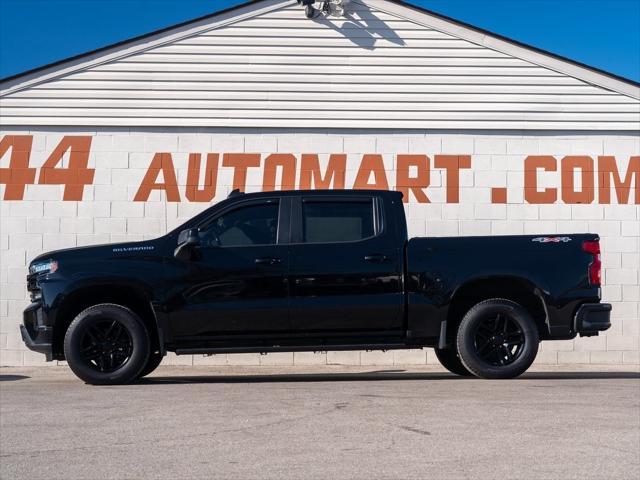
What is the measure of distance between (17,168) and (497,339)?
7.73 m

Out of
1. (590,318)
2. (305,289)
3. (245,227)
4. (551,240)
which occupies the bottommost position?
(590,318)

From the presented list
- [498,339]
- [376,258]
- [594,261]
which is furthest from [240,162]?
[594,261]

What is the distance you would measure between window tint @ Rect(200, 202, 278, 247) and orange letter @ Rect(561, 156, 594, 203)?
610cm

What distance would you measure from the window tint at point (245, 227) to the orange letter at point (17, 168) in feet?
18.0

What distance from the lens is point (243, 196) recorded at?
10.4 meters

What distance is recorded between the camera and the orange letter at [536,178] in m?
15.0

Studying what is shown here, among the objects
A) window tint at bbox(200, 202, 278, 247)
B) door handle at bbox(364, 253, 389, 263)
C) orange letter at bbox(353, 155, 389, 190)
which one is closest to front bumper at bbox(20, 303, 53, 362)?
window tint at bbox(200, 202, 278, 247)

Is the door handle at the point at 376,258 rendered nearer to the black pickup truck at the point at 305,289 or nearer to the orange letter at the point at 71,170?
the black pickup truck at the point at 305,289

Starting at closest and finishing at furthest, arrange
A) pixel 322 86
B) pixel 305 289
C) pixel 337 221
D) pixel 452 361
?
pixel 305 289
pixel 337 221
pixel 452 361
pixel 322 86

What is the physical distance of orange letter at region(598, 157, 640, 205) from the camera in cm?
1509

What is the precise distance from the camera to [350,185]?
49.1 ft

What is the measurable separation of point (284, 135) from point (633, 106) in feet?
16.5

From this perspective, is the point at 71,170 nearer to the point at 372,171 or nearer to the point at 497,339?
the point at 372,171

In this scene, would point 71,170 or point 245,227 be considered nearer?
point 245,227
